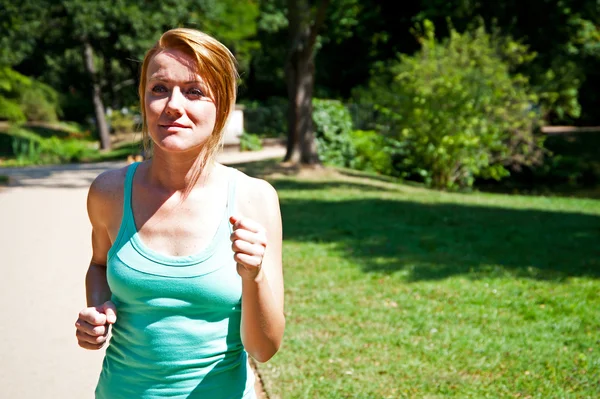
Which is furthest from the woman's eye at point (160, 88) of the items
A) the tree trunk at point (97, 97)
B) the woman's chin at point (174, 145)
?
the tree trunk at point (97, 97)

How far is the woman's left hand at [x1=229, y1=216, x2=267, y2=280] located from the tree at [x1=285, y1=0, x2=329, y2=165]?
12971 mm

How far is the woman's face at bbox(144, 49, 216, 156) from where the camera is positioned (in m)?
1.72

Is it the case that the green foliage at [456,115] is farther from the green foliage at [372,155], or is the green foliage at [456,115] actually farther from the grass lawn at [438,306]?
the grass lawn at [438,306]

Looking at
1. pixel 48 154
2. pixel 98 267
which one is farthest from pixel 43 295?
pixel 48 154

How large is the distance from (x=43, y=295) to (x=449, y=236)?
16.1ft

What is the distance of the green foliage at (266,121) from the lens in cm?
2725

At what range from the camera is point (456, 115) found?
15.1 meters

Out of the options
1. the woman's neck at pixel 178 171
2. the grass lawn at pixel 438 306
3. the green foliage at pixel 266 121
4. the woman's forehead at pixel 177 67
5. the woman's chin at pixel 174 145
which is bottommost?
the grass lawn at pixel 438 306

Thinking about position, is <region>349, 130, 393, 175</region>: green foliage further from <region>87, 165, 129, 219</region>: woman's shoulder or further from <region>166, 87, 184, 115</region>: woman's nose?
<region>166, 87, 184, 115</region>: woman's nose

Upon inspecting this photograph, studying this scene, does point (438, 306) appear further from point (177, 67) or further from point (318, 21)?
point (318, 21)

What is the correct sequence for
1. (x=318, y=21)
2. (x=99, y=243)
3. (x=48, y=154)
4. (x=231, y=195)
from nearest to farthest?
1. (x=231, y=195)
2. (x=99, y=243)
3. (x=318, y=21)
4. (x=48, y=154)

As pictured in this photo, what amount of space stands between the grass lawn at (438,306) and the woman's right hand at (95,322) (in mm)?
2299

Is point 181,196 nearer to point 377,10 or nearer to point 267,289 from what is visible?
point 267,289

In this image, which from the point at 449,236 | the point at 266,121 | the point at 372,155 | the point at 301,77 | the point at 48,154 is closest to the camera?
the point at 449,236
